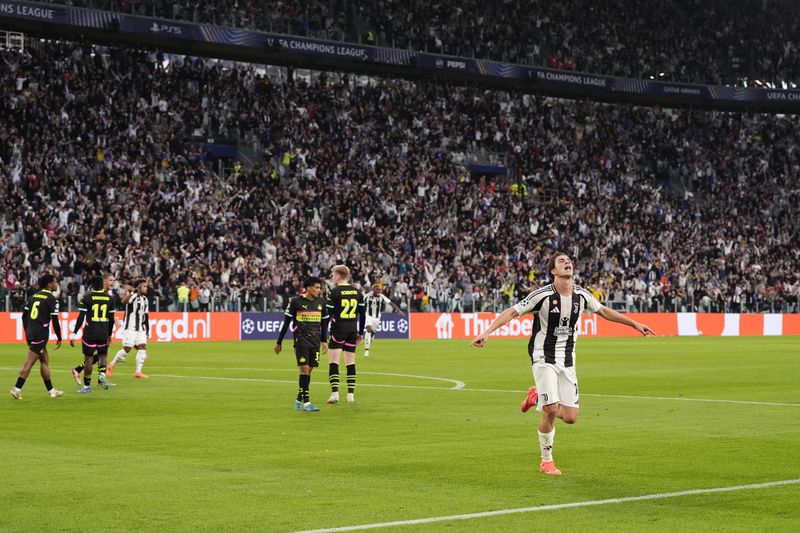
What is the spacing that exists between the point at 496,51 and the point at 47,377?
48.5m

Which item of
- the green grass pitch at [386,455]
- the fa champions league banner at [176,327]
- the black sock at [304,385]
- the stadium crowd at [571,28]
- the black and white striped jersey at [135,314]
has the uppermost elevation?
the stadium crowd at [571,28]

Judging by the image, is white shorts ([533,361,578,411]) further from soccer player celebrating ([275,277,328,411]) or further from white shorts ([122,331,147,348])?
white shorts ([122,331,147,348])

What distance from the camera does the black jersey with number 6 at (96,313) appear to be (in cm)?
2336

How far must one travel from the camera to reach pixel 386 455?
46.1 feet

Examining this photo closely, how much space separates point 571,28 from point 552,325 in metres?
60.7

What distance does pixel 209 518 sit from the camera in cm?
977

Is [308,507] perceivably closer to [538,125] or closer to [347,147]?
[347,147]

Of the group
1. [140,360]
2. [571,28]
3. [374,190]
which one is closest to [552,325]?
[140,360]

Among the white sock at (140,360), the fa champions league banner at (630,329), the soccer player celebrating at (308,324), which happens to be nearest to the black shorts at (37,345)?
the soccer player celebrating at (308,324)

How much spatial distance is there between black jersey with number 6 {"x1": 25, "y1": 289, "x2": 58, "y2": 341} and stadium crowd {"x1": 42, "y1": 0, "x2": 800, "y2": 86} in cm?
3377

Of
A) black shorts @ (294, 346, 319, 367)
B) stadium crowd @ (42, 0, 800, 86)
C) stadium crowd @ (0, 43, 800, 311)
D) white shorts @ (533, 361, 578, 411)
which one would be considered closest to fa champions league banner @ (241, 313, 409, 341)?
stadium crowd @ (0, 43, 800, 311)

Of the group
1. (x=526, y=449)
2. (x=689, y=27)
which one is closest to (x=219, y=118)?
(x=689, y=27)

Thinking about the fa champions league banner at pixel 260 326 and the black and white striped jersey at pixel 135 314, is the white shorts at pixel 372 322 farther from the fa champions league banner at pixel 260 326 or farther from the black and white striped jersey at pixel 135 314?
the black and white striped jersey at pixel 135 314

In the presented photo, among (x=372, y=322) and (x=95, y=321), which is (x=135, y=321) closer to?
(x=95, y=321)
